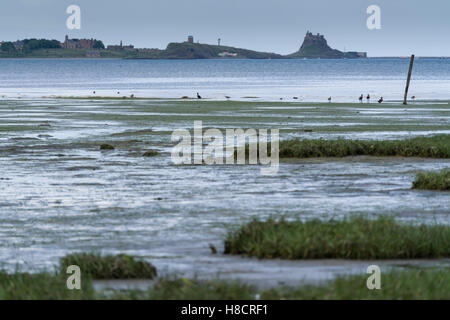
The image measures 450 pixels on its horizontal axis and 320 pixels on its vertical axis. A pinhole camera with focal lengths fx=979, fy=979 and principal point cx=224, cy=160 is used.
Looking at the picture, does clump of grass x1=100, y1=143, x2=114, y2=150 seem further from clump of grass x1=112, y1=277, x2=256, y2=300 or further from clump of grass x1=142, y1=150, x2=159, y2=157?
clump of grass x1=112, y1=277, x2=256, y2=300

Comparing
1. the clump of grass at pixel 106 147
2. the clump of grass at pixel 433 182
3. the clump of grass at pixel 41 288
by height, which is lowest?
the clump of grass at pixel 106 147

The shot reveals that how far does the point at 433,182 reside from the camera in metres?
21.4

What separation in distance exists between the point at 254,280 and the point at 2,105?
51896 millimetres

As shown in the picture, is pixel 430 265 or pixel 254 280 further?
pixel 430 265

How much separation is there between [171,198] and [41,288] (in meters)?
9.73

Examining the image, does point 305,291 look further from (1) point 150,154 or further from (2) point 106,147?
(2) point 106,147

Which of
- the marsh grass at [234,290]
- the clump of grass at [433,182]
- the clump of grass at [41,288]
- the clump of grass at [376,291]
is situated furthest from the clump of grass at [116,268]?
the clump of grass at [433,182]

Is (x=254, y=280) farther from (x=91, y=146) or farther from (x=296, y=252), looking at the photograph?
(x=91, y=146)

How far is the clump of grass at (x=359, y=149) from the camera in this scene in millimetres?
28031

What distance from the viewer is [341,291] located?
10438 millimetres

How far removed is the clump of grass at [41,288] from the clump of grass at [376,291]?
2031 millimetres

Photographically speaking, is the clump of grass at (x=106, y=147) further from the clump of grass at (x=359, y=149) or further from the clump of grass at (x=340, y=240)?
the clump of grass at (x=340, y=240)

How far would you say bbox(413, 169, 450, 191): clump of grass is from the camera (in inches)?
839

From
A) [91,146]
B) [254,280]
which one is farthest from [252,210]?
[91,146]
